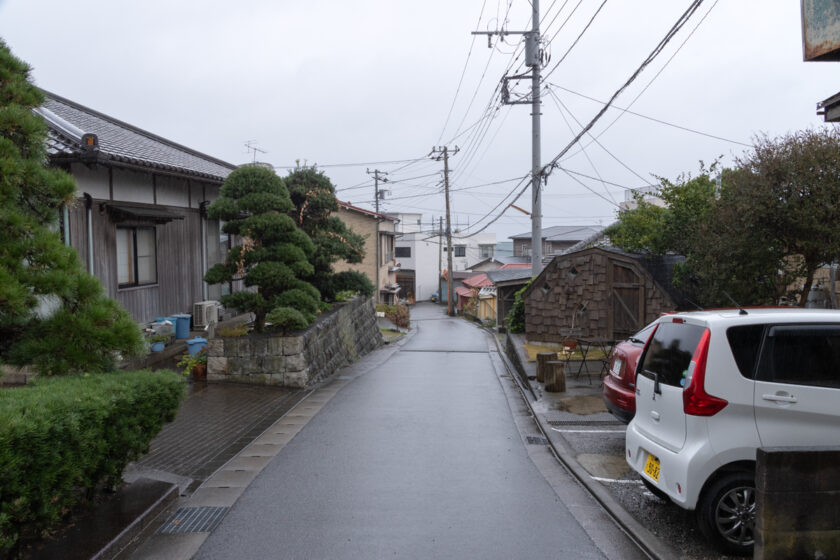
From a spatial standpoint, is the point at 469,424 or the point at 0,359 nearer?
the point at 0,359

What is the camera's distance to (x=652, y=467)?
4.99m

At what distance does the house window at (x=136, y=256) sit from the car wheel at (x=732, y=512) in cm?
1092

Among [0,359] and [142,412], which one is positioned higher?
[0,359]

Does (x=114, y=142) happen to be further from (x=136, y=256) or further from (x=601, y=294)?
(x=601, y=294)

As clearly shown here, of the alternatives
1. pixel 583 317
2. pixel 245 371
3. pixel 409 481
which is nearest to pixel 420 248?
pixel 583 317

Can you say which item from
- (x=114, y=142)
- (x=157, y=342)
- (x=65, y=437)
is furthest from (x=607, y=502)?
(x=114, y=142)

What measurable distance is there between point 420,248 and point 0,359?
59399 millimetres

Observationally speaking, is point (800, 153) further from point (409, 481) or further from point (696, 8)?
point (409, 481)

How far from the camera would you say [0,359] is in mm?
4828

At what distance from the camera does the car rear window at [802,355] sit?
4.49 m

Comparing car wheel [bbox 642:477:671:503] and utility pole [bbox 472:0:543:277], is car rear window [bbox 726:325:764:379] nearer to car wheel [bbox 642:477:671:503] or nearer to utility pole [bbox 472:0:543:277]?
car wheel [bbox 642:477:671:503]

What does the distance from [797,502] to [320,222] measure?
44.2 feet

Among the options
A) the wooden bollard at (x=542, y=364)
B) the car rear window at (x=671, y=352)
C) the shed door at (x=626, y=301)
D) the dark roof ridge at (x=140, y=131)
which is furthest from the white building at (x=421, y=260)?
the car rear window at (x=671, y=352)

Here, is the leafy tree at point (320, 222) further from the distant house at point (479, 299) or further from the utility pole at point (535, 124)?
the distant house at point (479, 299)
